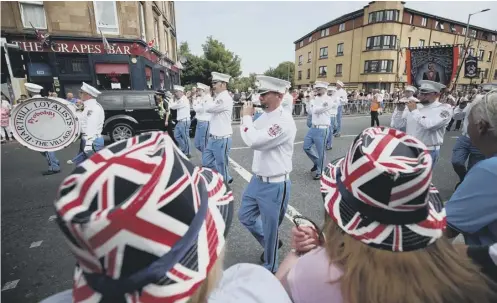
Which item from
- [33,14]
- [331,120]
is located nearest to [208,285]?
[331,120]

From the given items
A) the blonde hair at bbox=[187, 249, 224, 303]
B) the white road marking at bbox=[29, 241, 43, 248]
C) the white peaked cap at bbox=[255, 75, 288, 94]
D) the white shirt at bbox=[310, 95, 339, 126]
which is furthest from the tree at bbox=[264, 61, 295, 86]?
the blonde hair at bbox=[187, 249, 224, 303]

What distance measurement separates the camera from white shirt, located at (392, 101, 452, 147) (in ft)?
14.5

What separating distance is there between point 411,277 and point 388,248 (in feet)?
0.38

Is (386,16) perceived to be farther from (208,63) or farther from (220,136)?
(220,136)

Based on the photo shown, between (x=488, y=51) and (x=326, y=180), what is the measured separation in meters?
57.4

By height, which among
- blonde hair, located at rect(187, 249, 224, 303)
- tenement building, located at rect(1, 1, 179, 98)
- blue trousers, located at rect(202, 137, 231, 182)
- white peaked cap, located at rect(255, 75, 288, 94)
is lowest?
blue trousers, located at rect(202, 137, 231, 182)

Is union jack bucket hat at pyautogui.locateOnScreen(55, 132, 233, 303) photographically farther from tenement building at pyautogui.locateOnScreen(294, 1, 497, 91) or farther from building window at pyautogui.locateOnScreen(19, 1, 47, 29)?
tenement building at pyautogui.locateOnScreen(294, 1, 497, 91)

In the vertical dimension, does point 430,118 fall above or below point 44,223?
above

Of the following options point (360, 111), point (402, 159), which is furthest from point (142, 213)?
point (360, 111)

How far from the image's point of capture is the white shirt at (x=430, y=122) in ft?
14.5

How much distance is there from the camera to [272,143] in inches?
107

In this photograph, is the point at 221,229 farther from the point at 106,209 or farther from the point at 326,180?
the point at 326,180

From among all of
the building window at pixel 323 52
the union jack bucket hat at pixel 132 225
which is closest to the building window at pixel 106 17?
the union jack bucket hat at pixel 132 225

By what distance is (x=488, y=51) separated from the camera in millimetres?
41562
